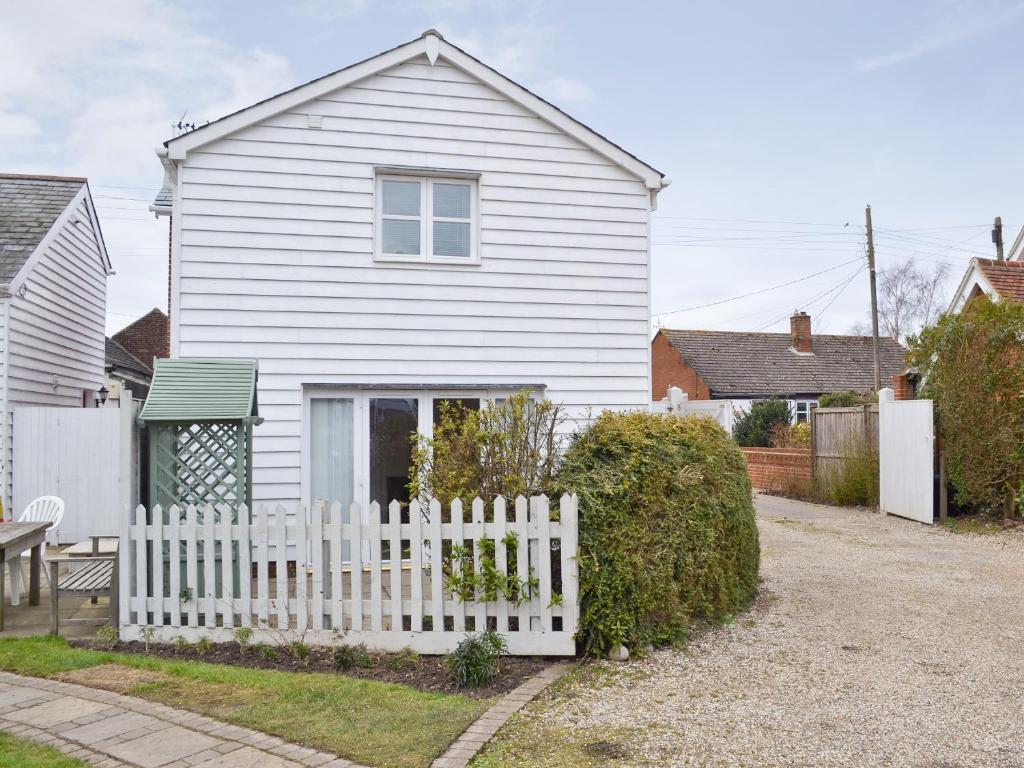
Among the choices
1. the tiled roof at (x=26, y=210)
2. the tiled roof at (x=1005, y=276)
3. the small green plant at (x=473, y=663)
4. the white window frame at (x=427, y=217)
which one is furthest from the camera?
the tiled roof at (x=1005, y=276)

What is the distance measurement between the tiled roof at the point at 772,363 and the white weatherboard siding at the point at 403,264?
21749 millimetres

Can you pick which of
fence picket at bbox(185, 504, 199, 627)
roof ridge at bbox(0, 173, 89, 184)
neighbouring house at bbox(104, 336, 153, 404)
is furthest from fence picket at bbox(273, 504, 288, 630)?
roof ridge at bbox(0, 173, 89, 184)

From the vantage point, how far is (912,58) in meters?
14.1

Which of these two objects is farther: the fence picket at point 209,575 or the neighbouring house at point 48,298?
the neighbouring house at point 48,298

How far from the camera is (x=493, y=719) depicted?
15.6 ft

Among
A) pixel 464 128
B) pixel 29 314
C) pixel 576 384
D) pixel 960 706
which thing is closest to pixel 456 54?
pixel 464 128

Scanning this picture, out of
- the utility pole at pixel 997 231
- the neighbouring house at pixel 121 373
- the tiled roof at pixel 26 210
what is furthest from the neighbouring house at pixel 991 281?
the neighbouring house at pixel 121 373

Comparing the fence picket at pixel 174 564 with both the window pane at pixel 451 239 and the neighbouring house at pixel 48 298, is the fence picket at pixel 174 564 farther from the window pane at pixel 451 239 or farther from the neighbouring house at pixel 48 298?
the neighbouring house at pixel 48 298

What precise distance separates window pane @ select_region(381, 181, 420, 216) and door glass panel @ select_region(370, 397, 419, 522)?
230 cm

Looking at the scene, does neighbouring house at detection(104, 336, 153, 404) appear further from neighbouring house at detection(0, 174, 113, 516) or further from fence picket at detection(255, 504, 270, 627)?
fence picket at detection(255, 504, 270, 627)

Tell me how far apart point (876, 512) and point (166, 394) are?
1318 cm

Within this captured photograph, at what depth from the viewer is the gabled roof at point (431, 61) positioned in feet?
30.8

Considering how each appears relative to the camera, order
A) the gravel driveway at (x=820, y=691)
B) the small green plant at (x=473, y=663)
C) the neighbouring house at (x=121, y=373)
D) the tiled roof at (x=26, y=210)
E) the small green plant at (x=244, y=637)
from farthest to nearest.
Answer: the neighbouring house at (x=121, y=373) → the tiled roof at (x=26, y=210) → the small green plant at (x=244, y=637) → the small green plant at (x=473, y=663) → the gravel driveway at (x=820, y=691)

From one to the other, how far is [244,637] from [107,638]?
1.21m
